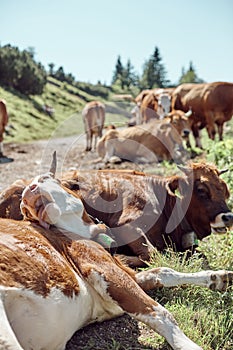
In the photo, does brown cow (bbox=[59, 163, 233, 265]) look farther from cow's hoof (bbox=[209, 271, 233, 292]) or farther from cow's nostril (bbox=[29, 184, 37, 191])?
cow's nostril (bbox=[29, 184, 37, 191])

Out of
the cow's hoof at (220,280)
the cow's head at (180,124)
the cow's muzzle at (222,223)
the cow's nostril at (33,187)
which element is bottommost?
the cow's hoof at (220,280)

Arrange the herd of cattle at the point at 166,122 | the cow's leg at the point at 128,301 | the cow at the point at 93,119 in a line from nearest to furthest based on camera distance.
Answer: the cow's leg at the point at 128,301 < the herd of cattle at the point at 166,122 < the cow at the point at 93,119

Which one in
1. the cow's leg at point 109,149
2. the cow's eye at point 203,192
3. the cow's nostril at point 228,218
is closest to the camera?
the cow's nostril at point 228,218

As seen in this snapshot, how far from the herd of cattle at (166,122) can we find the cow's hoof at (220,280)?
29.0 ft

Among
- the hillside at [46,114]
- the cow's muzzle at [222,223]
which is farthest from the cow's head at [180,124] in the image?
the cow's muzzle at [222,223]

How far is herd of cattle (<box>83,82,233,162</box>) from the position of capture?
44.9 feet

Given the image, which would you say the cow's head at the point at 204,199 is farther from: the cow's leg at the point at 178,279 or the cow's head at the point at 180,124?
the cow's head at the point at 180,124

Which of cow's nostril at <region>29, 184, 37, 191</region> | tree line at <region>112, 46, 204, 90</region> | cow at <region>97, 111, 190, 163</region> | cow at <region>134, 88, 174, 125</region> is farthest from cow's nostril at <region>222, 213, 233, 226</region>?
tree line at <region>112, 46, 204, 90</region>

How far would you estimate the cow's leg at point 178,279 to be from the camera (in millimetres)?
3936

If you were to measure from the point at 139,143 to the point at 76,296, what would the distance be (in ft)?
36.6

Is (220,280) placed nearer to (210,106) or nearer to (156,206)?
(156,206)

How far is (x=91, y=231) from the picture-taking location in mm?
4000

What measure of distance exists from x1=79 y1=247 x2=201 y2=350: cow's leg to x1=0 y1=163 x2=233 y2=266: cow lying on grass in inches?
58.1

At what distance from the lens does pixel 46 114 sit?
105 ft
